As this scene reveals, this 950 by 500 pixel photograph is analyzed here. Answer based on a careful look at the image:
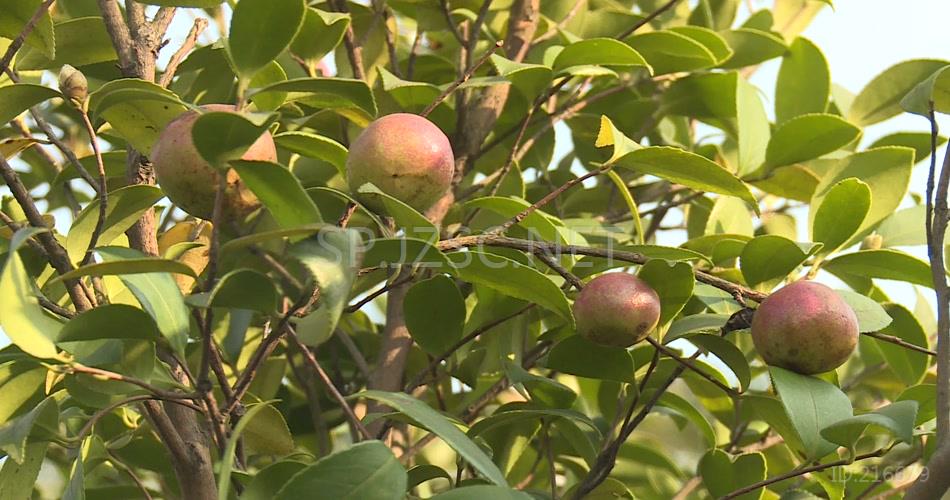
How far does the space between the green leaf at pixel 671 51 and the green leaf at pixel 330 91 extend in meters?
0.41

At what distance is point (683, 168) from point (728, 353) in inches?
6.2

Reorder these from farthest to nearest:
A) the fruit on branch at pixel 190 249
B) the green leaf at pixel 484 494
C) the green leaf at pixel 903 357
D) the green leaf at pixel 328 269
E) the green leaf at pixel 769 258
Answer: the green leaf at pixel 903 357 → the fruit on branch at pixel 190 249 → the green leaf at pixel 769 258 → the green leaf at pixel 484 494 → the green leaf at pixel 328 269

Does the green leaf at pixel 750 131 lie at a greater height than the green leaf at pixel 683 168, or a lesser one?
lesser

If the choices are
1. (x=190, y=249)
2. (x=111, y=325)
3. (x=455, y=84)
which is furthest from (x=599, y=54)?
(x=111, y=325)

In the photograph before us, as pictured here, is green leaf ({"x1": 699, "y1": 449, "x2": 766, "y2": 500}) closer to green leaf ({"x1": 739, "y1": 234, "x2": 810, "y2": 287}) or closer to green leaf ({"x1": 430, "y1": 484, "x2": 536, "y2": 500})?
green leaf ({"x1": 739, "y1": 234, "x2": 810, "y2": 287})

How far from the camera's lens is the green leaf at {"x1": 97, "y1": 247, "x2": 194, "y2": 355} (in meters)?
0.68

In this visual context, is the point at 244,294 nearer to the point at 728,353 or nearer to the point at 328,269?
the point at 328,269

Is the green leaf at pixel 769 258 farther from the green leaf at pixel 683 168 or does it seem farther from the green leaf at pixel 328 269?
the green leaf at pixel 328 269

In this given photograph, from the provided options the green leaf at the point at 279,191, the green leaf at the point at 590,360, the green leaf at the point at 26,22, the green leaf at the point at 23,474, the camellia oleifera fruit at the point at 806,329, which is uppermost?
the green leaf at the point at 26,22

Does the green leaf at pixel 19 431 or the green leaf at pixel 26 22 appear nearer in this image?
the green leaf at pixel 19 431

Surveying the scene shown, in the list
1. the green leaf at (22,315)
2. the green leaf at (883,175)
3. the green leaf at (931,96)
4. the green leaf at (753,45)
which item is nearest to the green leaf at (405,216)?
the green leaf at (22,315)

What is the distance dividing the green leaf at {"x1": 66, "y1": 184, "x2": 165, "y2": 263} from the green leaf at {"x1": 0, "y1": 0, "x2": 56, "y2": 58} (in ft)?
0.46

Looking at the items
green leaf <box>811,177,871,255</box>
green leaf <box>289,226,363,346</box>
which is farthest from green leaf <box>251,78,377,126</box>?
green leaf <box>811,177,871,255</box>

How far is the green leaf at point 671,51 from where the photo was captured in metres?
1.12
